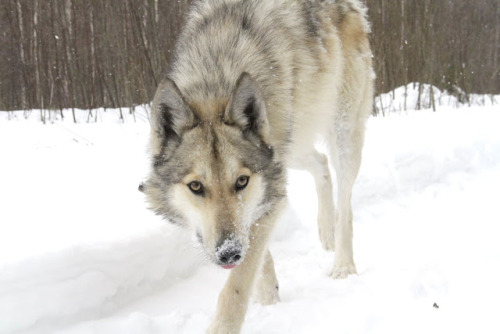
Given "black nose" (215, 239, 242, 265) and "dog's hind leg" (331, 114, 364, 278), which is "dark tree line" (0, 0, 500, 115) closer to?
"dog's hind leg" (331, 114, 364, 278)

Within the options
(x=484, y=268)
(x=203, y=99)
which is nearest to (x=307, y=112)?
(x=203, y=99)

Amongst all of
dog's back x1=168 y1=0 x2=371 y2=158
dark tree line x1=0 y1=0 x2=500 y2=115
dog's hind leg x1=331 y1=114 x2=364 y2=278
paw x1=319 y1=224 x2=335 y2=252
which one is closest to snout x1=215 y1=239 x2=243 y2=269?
dog's back x1=168 y1=0 x2=371 y2=158

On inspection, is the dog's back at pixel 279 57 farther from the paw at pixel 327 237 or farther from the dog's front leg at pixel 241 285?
the paw at pixel 327 237

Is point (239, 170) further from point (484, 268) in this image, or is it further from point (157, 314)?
point (484, 268)

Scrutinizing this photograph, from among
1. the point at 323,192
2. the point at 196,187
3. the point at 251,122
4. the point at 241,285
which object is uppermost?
the point at 251,122

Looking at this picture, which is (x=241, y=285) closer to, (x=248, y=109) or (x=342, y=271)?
(x=248, y=109)

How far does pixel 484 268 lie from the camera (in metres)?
3.40

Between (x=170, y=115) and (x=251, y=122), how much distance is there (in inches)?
19.0

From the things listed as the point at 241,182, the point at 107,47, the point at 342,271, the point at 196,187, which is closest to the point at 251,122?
the point at 241,182

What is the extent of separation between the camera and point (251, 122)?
2.84 m

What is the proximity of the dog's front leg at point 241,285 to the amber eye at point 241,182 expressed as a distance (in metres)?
0.44

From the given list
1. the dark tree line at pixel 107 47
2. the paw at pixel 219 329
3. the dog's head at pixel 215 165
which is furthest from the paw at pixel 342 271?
the dark tree line at pixel 107 47

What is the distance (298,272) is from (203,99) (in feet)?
5.81

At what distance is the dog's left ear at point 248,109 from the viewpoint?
267 cm
